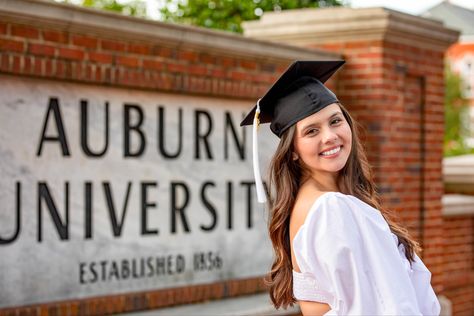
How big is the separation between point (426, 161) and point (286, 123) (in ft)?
17.2

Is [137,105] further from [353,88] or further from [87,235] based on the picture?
[353,88]

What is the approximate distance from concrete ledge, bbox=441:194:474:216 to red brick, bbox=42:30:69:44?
184 inches

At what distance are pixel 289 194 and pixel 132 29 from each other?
9.84 ft

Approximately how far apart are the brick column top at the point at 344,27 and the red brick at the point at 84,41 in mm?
2570

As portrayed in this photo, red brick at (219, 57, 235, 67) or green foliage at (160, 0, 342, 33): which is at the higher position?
green foliage at (160, 0, 342, 33)

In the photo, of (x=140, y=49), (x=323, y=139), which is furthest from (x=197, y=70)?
(x=323, y=139)

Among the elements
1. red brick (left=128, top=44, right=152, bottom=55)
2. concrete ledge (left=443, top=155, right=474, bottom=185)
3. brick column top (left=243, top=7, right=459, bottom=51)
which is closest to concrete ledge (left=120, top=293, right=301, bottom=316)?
red brick (left=128, top=44, right=152, bottom=55)

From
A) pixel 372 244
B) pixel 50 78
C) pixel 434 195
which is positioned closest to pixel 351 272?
pixel 372 244

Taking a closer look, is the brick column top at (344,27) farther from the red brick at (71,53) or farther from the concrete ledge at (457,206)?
the red brick at (71,53)

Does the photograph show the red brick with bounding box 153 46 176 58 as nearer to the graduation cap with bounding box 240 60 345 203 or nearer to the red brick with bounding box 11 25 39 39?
the red brick with bounding box 11 25 39 39

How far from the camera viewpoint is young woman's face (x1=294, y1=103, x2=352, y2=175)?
3227mm

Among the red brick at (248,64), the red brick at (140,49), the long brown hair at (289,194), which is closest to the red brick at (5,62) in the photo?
the red brick at (140,49)

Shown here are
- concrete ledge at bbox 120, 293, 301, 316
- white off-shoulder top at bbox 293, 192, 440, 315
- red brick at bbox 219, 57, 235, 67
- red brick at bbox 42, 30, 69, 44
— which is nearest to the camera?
white off-shoulder top at bbox 293, 192, 440, 315

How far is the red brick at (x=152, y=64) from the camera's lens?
6176mm
